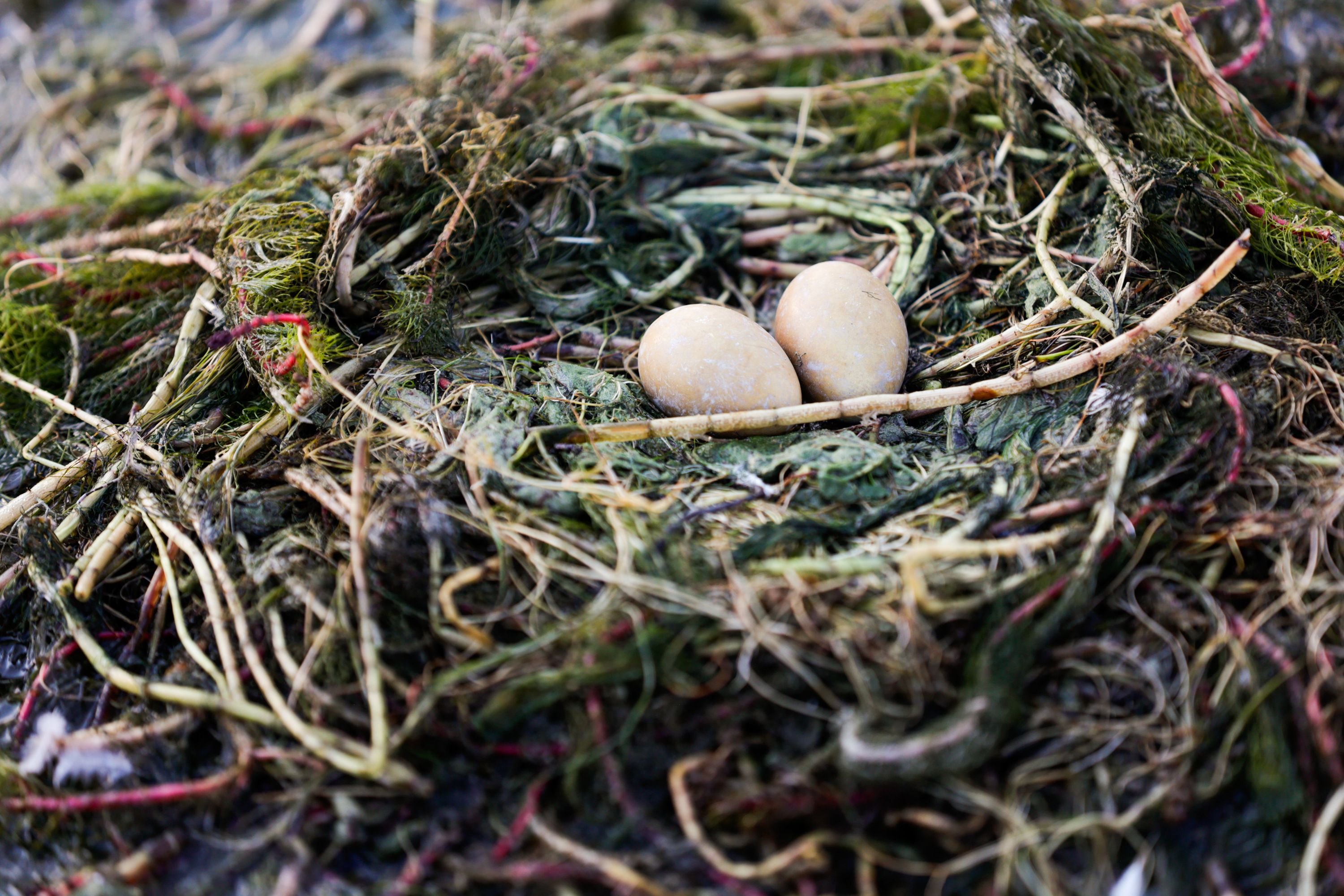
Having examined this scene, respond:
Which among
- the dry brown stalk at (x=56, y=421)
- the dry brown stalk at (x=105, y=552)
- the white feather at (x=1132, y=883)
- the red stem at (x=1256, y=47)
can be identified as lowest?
the white feather at (x=1132, y=883)

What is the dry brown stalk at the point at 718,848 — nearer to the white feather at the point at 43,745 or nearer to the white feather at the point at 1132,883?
the white feather at the point at 1132,883

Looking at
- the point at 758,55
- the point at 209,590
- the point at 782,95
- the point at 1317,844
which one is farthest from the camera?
Result: the point at 758,55

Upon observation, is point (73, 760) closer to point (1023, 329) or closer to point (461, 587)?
point (461, 587)

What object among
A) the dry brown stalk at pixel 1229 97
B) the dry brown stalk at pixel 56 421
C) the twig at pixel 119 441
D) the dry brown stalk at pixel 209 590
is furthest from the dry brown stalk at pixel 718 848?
the dry brown stalk at pixel 1229 97

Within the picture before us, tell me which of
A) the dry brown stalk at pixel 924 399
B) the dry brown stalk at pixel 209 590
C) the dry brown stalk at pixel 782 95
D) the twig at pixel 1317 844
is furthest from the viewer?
the dry brown stalk at pixel 782 95

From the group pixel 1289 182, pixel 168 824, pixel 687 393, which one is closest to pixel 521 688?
pixel 168 824

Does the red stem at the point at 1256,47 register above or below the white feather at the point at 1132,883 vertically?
above

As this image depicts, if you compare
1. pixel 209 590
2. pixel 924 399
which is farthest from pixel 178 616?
pixel 924 399

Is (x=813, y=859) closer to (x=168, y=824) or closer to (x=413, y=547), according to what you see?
(x=413, y=547)
